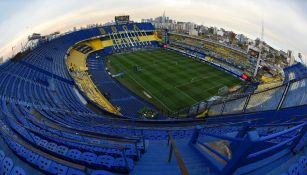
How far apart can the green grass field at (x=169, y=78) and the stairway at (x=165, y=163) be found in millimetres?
20422

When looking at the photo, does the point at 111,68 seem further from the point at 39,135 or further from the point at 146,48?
the point at 39,135

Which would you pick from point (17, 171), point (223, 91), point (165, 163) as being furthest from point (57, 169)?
point (223, 91)

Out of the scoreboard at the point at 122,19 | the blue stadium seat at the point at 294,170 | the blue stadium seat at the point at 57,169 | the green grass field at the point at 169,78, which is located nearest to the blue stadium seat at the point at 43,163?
the blue stadium seat at the point at 57,169

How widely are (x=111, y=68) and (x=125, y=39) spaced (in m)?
19.6

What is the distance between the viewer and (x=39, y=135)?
10969mm

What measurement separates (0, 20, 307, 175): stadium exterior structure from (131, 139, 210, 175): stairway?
0.04m

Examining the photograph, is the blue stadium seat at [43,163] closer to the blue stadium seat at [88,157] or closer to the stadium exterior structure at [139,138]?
the stadium exterior structure at [139,138]

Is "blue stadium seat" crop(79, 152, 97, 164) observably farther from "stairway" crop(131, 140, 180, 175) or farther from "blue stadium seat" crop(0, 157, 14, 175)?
"blue stadium seat" crop(0, 157, 14, 175)

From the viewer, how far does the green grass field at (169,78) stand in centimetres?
3381

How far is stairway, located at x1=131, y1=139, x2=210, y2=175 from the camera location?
8.06 meters

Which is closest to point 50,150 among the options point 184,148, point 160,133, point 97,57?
point 184,148

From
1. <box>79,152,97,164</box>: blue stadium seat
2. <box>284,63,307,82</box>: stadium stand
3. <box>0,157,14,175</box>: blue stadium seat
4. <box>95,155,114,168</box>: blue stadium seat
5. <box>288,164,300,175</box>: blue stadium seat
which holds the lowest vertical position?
<box>284,63,307,82</box>: stadium stand

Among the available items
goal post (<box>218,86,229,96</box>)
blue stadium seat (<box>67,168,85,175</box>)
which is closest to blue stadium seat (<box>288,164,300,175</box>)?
blue stadium seat (<box>67,168,85,175</box>)

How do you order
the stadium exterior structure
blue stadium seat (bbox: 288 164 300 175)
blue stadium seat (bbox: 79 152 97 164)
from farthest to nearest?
blue stadium seat (bbox: 79 152 97 164), the stadium exterior structure, blue stadium seat (bbox: 288 164 300 175)
